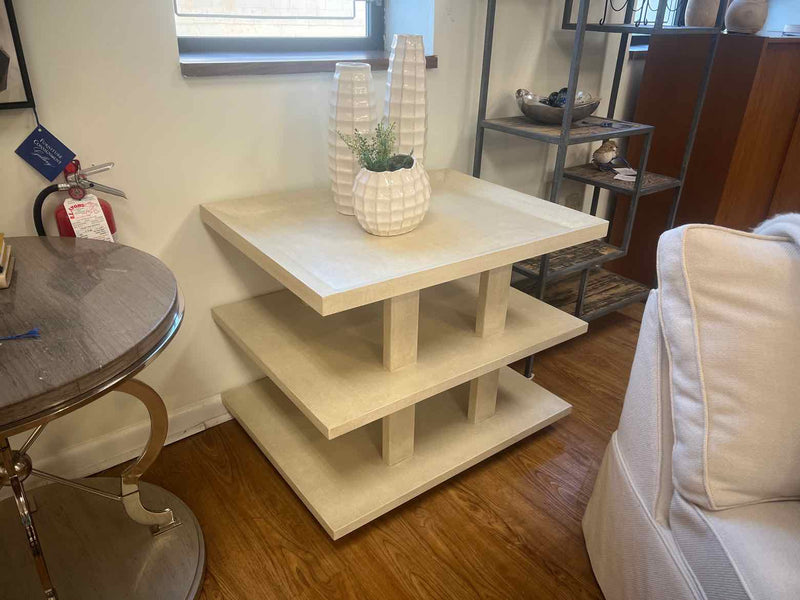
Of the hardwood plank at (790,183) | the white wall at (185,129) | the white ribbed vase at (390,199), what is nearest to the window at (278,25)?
the white wall at (185,129)

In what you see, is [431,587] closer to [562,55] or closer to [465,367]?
[465,367]

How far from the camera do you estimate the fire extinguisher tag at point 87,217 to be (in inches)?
47.4

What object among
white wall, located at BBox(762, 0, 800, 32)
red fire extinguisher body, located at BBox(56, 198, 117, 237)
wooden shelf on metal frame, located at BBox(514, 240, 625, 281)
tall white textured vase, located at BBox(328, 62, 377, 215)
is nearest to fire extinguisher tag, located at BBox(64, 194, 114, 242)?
red fire extinguisher body, located at BBox(56, 198, 117, 237)

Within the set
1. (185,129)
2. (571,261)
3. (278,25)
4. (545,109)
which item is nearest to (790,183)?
(571,261)

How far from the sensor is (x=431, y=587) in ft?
A: 4.07

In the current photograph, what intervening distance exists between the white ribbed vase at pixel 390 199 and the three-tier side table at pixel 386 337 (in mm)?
36

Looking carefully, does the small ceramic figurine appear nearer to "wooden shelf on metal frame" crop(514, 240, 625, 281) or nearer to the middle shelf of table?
"wooden shelf on metal frame" crop(514, 240, 625, 281)

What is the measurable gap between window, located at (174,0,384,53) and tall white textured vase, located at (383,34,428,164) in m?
0.40

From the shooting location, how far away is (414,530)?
138 centimetres

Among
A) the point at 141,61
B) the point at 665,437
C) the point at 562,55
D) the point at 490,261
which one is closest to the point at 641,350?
the point at 665,437

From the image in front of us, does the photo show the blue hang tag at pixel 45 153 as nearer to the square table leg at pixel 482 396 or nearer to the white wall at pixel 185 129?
the white wall at pixel 185 129

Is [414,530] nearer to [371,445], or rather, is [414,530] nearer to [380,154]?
[371,445]

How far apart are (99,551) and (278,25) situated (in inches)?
55.8

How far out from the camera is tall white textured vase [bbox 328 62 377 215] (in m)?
1.36
